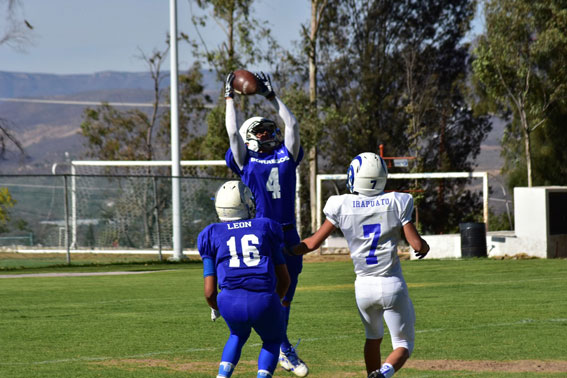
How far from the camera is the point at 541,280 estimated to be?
19281 millimetres

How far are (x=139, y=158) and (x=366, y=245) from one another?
58.0 metres

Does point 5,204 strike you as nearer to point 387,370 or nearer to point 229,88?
point 229,88

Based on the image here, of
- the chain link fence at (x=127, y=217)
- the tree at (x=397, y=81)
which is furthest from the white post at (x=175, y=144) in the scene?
the tree at (x=397, y=81)

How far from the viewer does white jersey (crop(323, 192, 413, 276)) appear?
24.4 ft

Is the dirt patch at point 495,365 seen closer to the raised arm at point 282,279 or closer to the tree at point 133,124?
the raised arm at point 282,279

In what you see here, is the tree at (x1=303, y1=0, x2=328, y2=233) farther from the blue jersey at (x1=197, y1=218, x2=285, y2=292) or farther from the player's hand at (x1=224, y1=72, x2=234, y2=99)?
the blue jersey at (x1=197, y1=218, x2=285, y2=292)

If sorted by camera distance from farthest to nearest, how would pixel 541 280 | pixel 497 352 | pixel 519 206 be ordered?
pixel 519 206 → pixel 541 280 → pixel 497 352

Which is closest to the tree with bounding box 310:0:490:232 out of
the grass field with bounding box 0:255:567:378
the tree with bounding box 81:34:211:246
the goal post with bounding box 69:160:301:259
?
the tree with bounding box 81:34:211:246

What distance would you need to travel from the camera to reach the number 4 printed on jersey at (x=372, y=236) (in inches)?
293

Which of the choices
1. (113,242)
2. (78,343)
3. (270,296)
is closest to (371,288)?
(270,296)

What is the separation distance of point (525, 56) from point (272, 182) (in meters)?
36.4

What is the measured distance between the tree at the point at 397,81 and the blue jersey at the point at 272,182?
50930 mm

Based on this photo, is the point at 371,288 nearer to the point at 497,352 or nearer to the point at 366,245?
the point at 366,245

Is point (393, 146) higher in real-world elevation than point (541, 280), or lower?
higher
